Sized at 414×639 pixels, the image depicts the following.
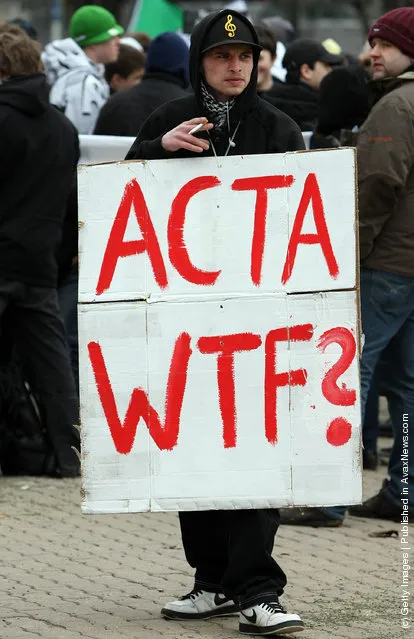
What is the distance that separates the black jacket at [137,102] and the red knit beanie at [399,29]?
2.27 m

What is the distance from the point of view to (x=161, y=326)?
15.7ft

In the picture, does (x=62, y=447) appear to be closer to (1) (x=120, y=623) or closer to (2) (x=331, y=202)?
(1) (x=120, y=623)

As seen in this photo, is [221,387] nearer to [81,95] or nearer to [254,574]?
[254,574]

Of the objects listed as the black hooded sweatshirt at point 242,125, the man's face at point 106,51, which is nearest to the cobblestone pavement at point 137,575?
the black hooded sweatshirt at point 242,125

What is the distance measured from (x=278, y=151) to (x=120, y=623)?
5.75ft

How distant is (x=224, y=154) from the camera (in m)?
5.07

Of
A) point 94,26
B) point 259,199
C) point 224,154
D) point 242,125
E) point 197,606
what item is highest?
point 94,26

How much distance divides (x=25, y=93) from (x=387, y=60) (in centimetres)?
205

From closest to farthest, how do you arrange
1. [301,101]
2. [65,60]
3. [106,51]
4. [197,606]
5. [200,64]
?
[200,64], [197,606], [301,101], [65,60], [106,51]

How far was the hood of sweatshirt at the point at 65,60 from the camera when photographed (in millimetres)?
10195

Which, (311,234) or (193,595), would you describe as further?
(193,595)

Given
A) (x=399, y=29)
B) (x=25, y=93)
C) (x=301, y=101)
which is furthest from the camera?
(x=301, y=101)

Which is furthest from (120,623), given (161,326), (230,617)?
(161,326)

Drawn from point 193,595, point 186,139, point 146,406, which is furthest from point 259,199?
point 193,595
